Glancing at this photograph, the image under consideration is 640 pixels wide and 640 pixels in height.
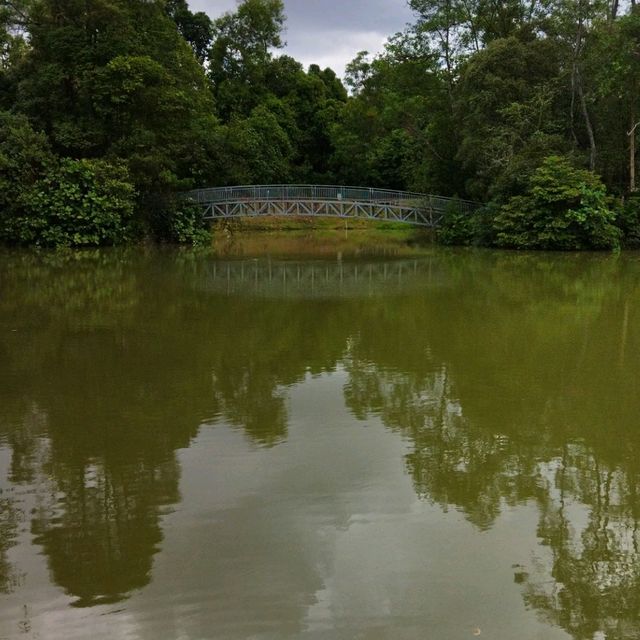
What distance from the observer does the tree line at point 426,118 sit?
22094 mm

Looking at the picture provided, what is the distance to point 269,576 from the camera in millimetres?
3256

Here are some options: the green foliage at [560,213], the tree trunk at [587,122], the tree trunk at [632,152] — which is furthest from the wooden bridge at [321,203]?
the tree trunk at [632,152]

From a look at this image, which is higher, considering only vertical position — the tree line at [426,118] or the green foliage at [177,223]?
the tree line at [426,118]

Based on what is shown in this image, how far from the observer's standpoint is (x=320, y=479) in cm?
437

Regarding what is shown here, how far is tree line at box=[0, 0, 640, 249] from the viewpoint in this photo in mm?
22094

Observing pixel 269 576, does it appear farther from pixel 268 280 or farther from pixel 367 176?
pixel 367 176

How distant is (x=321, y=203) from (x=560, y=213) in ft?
34.9

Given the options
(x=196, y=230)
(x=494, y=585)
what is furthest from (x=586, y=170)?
(x=494, y=585)

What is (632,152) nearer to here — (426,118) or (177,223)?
(426,118)

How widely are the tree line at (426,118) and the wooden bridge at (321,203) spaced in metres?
1.23

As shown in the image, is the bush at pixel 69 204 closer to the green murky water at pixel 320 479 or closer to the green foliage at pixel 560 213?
the green foliage at pixel 560 213

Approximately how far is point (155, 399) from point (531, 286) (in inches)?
385

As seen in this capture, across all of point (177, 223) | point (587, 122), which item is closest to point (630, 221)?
point (587, 122)

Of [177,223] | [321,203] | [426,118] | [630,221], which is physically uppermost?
[426,118]
